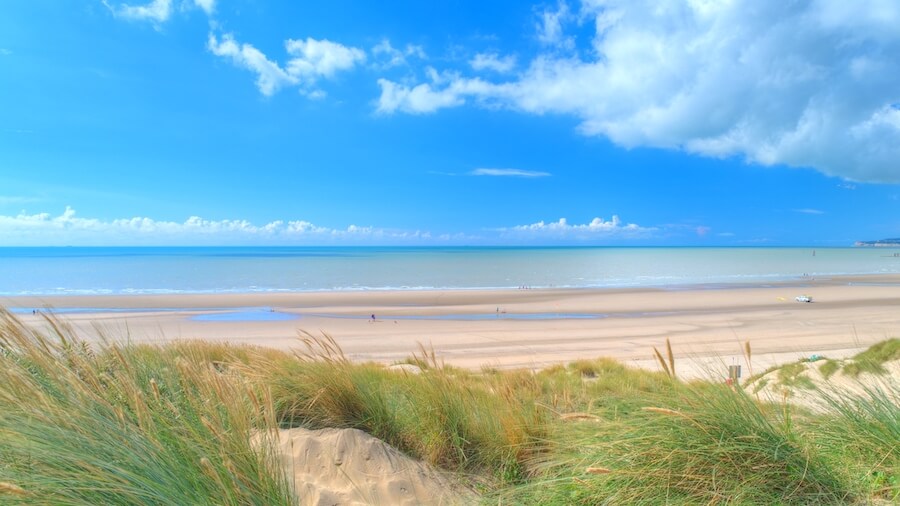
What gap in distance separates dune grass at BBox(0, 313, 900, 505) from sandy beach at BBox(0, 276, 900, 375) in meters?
6.13

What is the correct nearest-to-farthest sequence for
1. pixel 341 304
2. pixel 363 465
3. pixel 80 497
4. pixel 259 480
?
pixel 80 497, pixel 259 480, pixel 363 465, pixel 341 304

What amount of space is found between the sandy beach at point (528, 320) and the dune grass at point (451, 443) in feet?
20.1

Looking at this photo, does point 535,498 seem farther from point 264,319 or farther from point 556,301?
point 556,301

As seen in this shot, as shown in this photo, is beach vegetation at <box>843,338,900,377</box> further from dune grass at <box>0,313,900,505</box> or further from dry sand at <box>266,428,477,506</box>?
dry sand at <box>266,428,477,506</box>

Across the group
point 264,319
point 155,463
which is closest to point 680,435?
point 155,463

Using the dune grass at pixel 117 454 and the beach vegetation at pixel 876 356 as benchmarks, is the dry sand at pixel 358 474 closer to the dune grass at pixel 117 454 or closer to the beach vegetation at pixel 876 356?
the dune grass at pixel 117 454

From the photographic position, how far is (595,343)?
17.7 m

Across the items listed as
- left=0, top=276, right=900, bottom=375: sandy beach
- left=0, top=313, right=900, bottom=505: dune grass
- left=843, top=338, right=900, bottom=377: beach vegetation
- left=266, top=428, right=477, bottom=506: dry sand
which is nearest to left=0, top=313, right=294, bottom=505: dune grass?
left=0, top=313, right=900, bottom=505: dune grass

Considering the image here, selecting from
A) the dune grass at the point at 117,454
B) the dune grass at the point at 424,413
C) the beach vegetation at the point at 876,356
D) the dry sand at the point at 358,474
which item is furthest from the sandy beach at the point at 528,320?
the dune grass at the point at 117,454

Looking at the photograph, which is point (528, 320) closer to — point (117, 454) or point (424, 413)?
point (424, 413)

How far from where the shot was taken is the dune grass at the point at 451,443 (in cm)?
210

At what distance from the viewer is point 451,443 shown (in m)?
4.07

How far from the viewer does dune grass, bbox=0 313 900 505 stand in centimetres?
210

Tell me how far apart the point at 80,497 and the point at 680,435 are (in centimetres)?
294
